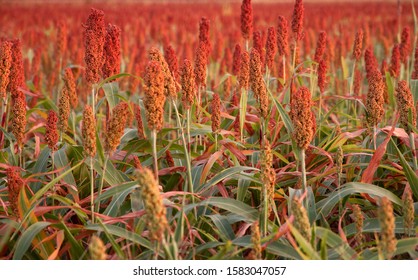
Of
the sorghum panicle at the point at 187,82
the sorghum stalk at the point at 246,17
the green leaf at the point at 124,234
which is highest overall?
the sorghum stalk at the point at 246,17

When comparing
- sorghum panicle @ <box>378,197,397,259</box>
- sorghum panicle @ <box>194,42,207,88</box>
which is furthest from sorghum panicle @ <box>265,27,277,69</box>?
sorghum panicle @ <box>378,197,397,259</box>

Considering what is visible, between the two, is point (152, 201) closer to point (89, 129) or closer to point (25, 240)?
point (89, 129)

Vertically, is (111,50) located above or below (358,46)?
above

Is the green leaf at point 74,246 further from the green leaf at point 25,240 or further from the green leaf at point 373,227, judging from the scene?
the green leaf at point 373,227

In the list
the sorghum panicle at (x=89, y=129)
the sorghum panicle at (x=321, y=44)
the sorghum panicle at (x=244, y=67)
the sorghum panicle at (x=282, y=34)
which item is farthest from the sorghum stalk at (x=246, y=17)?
the sorghum panicle at (x=89, y=129)

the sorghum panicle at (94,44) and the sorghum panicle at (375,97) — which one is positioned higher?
the sorghum panicle at (94,44)

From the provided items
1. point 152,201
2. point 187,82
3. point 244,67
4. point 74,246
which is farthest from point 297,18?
point 152,201

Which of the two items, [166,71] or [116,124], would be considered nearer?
[116,124]

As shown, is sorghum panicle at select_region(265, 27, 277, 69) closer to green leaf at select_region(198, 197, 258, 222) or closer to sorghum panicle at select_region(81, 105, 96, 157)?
green leaf at select_region(198, 197, 258, 222)

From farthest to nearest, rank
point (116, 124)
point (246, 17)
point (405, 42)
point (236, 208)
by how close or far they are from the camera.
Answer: point (405, 42)
point (246, 17)
point (236, 208)
point (116, 124)

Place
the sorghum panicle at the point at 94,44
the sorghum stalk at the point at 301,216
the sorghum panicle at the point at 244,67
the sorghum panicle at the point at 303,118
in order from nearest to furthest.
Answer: the sorghum stalk at the point at 301,216 → the sorghum panicle at the point at 303,118 → the sorghum panicle at the point at 94,44 → the sorghum panicle at the point at 244,67
